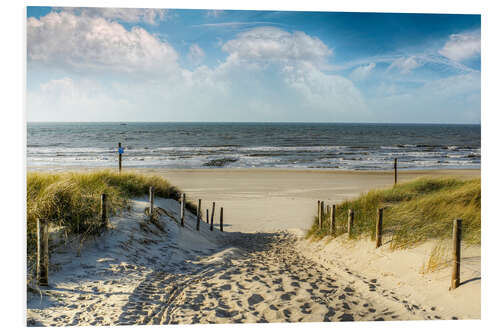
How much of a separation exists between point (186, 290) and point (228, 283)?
560 mm

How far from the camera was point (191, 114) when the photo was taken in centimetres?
707

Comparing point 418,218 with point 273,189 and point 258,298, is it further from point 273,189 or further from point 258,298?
point 273,189

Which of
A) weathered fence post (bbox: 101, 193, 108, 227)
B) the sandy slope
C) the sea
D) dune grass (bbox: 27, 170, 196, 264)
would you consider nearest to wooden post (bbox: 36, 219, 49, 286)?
the sandy slope

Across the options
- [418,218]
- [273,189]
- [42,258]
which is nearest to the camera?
[42,258]

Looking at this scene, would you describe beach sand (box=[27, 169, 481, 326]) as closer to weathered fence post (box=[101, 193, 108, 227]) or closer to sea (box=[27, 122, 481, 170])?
weathered fence post (box=[101, 193, 108, 227])

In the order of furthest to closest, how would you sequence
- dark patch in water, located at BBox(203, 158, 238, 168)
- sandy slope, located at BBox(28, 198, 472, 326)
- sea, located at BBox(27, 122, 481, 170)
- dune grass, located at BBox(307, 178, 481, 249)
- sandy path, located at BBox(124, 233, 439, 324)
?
1. dark patch in water, located at BBox(203, 158, 238, 168)
2. sea, located at BBox(27, 122, 481, 170)
3. dune grass, located at BBox(307, 178, 481, 249)
4. sandy path, located at BBox(124, 233, 439, 324)
5. sandy slope, located at BBox(28, 198, 472, 326)

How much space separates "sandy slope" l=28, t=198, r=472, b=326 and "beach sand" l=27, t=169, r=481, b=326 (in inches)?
0.4

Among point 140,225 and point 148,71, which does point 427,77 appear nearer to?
point 148,71

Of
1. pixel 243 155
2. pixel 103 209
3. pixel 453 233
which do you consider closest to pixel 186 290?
pixel 103 209

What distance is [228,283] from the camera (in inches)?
184

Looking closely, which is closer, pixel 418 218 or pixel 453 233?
pixel 453 233

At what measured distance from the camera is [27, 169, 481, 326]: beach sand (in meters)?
3.80

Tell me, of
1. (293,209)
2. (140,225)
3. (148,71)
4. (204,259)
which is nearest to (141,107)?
(148,71)
